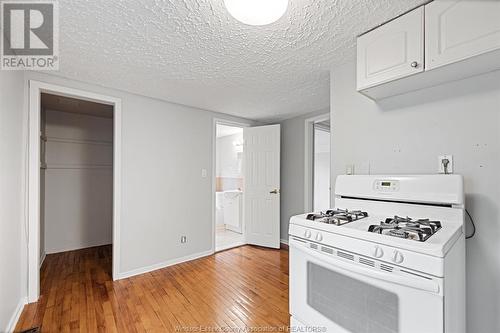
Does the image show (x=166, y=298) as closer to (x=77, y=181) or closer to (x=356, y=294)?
(x=356, y=294)

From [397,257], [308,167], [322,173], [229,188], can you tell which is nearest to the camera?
[397,257]

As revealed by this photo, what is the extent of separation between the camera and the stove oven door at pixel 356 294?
0.98 m

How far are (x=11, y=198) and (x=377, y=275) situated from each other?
2.56 m

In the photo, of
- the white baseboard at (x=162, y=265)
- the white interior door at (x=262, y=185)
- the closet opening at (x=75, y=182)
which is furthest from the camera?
the white interior door at (x=262, y=185)

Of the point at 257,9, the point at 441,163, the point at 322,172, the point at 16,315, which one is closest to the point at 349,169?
the point at 441,163

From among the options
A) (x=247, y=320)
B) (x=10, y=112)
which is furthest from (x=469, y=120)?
(x=10, y=112)

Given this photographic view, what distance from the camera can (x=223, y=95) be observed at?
2.92 meters

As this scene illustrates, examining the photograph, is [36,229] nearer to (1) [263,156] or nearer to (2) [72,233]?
(2) [72,233]

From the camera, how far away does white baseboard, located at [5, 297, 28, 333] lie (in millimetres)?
1792

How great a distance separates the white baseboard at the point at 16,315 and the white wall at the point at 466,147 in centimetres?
295

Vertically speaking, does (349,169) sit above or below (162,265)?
above

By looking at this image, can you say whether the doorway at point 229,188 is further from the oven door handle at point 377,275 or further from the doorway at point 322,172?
the oven door handle at point 377,275

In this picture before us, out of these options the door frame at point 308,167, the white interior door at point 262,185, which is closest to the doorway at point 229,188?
the white interior door at point 262,185

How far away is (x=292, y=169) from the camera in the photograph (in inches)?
161
